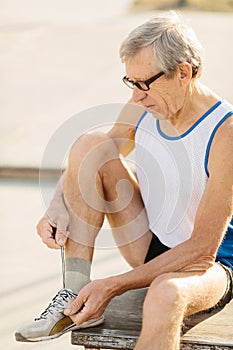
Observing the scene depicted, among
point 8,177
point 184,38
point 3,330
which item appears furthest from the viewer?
point 8,177

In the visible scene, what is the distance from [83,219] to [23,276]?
158 cm

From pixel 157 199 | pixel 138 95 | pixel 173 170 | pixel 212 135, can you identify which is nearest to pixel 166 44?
pixel 138 95

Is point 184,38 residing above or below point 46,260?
above

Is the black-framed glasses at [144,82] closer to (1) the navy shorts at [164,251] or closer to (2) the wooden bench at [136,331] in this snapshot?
(1) the navy shorts at [164,251]

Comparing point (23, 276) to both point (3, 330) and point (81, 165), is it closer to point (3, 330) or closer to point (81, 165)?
point (3, 330)

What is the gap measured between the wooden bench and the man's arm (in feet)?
0.21

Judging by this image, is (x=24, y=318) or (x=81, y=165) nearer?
(x=81, y=165)

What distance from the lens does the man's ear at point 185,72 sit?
320 centimetres

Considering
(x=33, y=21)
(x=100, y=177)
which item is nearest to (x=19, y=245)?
(x=100, y=177)

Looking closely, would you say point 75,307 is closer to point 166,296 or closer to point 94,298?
point 94,298

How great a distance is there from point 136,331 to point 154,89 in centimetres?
79

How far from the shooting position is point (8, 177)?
6.64 meters

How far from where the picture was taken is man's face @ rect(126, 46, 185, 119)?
10.5ft

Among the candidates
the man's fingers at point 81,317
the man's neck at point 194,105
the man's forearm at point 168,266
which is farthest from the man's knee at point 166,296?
the man's neck at point 194,105
